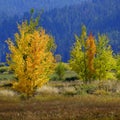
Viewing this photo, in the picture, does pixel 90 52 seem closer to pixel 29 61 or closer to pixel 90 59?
pixel 90 59

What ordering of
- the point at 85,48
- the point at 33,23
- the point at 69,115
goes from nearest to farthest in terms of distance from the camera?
the point at 69,115 < the point at 33,23 < the point at 85,48

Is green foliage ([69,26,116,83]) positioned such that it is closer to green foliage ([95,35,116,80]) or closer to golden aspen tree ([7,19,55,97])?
green foliage ([95,35,116,80])

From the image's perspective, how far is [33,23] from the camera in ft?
126

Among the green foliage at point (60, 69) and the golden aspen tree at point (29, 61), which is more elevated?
the green foliage at point (60, 69)

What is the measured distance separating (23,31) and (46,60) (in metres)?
3.29

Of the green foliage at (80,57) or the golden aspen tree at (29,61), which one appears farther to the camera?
the green foliage at (80,57)

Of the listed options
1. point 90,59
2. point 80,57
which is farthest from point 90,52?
point 80,57

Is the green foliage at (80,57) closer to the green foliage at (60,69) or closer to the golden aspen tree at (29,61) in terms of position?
the golden aspen tree at (29,61)

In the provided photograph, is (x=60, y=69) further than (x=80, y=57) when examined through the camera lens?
Yes

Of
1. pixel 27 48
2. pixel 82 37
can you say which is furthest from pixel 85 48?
pixel 27 48

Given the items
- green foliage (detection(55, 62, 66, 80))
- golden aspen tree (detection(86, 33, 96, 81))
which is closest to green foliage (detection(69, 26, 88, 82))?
golden aspen tree (detection(86, 33, 96, 81))

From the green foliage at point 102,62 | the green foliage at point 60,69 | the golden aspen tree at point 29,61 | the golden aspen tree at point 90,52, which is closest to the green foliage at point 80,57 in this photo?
the golden aspen tree at point 90,52

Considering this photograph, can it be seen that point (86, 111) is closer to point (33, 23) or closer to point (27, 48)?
point (27, 48)

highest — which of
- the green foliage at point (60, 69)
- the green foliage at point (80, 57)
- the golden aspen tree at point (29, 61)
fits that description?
the green foliage at point (60, 69)
